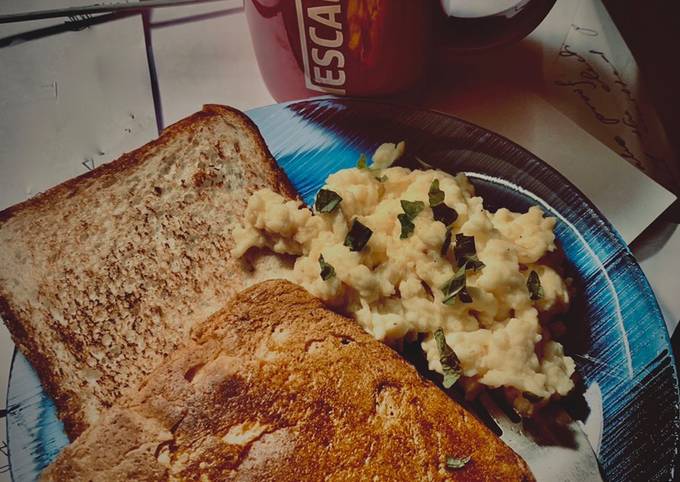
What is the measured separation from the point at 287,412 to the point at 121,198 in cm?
63

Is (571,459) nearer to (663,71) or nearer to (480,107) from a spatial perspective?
(480,107)

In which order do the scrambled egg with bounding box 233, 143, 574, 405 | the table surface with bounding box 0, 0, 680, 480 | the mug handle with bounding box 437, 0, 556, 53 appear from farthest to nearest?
the table surface with bounding box 0, 0, 680, 480 < the mug handle with bounding box 437, 0, 556, 53 < the scrambled egg with bounding box 233, 143, 574, 405

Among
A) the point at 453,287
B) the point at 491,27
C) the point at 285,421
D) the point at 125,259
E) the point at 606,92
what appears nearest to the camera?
the point at 285,421

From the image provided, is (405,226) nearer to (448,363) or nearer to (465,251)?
(465,251)

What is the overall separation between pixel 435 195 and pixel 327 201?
215mm

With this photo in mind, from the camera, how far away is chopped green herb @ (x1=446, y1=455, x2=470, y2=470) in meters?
1.07

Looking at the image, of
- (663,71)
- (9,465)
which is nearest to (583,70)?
(663,71)

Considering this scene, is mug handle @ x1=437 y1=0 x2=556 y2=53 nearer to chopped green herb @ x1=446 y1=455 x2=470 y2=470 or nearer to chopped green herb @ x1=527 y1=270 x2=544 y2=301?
chopped green herb @ x1=527 y1=270 x2=544 y2=301

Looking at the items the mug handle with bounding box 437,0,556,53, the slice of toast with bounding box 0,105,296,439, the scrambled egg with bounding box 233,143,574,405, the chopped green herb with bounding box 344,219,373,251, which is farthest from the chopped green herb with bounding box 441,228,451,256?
the mug handle with bounding box 437,0,556,53

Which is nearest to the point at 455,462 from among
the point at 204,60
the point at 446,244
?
the point at 446,244

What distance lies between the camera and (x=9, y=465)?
128 centimetres

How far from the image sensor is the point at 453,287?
3.86 ft

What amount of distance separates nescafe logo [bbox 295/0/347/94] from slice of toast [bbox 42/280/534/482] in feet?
1.99

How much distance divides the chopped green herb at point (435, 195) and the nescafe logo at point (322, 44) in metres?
0.37
